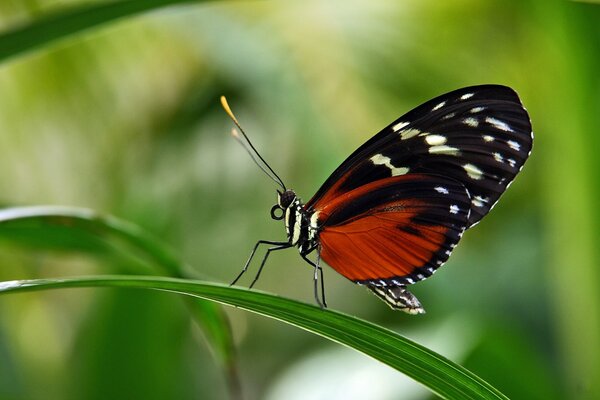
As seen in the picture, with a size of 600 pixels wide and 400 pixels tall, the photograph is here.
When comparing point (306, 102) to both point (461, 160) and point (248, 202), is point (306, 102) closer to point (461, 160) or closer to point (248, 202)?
point (248, 202)

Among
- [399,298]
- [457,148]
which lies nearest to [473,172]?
[457,148]

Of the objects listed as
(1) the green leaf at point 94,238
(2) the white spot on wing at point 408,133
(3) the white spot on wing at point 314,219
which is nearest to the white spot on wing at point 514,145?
(2) the white spot on wing at point 408,133

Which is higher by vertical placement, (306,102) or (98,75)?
(98,75)

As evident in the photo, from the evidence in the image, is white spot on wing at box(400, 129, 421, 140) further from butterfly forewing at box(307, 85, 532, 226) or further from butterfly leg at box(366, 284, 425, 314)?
butterfly leg at box(366, 284, 425, 314)

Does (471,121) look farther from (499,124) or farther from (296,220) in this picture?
(296,220)

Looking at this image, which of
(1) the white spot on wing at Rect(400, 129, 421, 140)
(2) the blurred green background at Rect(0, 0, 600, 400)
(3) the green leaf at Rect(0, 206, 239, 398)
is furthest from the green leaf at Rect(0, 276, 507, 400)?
(2) the blurred green background at Rect(0, 0, 600, 400)

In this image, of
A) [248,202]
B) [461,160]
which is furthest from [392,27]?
[461,160]
